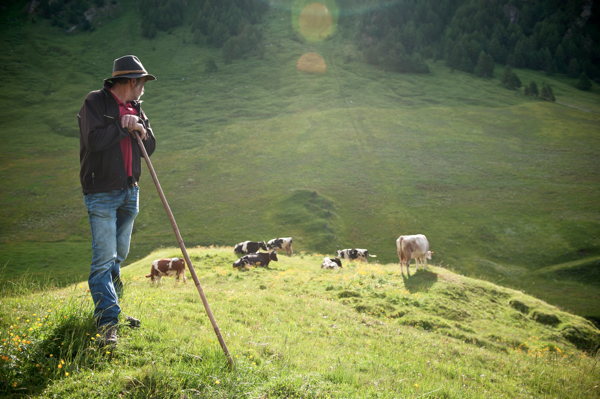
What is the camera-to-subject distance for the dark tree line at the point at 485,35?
14500 centimetres

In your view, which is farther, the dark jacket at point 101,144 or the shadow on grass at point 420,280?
the shadow on grass at point 420,280

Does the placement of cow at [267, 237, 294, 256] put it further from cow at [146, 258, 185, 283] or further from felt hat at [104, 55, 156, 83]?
felt hat at [104, 55, 156, 83]

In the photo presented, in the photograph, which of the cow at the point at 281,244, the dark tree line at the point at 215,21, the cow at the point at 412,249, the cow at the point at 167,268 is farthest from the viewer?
the dark tree line at the point at 215,21

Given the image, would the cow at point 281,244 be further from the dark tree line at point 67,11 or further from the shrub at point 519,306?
the dark tree line at point 67,11

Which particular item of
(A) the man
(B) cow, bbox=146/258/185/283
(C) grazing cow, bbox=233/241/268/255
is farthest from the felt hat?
(C) grazing cow, bbox=233/241/268/255

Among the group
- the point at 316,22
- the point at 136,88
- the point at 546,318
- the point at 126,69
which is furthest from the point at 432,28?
the point at 126,69

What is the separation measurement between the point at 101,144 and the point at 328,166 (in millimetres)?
62053

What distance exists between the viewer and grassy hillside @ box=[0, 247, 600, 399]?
569 centimetres

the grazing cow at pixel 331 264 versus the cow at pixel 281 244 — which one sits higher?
the grazing cow at pixel 331 264

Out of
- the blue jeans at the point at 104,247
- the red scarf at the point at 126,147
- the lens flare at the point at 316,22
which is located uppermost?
the lens flare at the point at 316,22

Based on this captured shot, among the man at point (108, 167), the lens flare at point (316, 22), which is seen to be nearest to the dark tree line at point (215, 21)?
the lens flare at point (316, 22)

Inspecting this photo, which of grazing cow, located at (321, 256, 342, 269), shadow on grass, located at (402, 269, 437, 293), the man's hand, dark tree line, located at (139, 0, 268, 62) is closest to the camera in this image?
the man's hand

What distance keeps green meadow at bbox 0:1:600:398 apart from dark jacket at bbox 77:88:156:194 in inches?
84.9

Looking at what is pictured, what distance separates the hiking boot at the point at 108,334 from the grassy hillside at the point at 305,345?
118 mm
